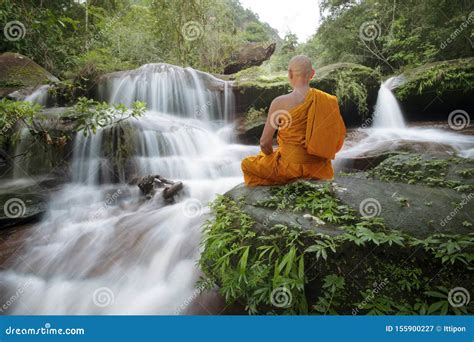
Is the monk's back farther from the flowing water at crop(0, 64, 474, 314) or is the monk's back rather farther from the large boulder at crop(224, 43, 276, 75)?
the large boulder at crop(224, 43, 276, 75)

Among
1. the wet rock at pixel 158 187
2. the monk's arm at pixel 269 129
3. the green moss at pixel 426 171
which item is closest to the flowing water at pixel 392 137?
the green moss at pixel 426 171

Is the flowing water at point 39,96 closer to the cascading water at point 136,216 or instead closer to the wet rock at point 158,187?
the cascading water at point 136,216

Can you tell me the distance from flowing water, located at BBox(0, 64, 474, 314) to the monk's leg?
42.1 inches

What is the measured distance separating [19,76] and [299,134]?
10.1 metres

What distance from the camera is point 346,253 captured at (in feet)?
6.98

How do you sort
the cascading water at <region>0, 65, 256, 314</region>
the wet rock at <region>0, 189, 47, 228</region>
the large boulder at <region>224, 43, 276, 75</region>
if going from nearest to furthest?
the cascading water at <region>0, 65, 256, 314</region> → the wet rock at <region>0, 189, 47, 228</region> → the large boulder at <region>224, 43, 276, 75</region>

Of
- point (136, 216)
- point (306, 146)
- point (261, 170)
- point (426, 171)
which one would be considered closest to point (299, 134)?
point (306, 146)

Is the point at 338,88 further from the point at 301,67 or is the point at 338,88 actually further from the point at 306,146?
the point at 306,146

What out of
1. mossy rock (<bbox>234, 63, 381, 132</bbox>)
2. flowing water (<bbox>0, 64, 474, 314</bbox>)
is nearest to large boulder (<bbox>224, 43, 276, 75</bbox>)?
flowing water (<bbox>0, 64, 474, 314</bbox>)

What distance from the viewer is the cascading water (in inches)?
121

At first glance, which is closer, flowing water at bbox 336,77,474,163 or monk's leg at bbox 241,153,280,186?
monk's leg at bbox 241,153,280,186

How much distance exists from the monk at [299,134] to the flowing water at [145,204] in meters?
1.30

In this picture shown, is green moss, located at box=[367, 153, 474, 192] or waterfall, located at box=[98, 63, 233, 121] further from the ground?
waterfall, located at box=[98, 63, 233, 121]

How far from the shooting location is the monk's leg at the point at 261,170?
353 cm
